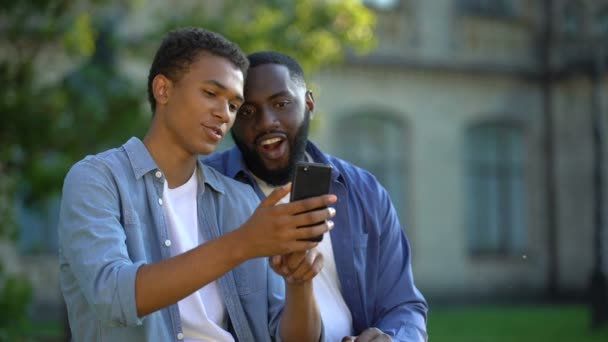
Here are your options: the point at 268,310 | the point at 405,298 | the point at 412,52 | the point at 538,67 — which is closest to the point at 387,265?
the point at 405,298

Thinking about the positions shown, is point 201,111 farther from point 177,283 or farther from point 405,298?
point 405,298

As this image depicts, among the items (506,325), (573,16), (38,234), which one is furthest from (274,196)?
(573,16)

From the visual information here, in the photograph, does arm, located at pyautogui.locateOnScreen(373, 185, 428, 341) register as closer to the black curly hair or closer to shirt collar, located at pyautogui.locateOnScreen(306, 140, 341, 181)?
shirt collar, located at pyautogui.locateOnScreen(306, 140, 341, 181)

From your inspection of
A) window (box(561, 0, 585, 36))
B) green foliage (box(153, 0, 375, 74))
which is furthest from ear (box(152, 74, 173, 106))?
window (box(561, 0, 585, 36))

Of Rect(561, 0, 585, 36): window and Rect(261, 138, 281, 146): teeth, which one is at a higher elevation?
Rect(561, 0, 585, 36): window

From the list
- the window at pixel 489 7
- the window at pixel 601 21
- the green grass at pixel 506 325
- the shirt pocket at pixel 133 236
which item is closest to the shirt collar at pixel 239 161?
the shirt pocket at pixel 133 236

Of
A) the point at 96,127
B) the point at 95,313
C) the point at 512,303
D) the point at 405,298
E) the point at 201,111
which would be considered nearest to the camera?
the point at 95,313

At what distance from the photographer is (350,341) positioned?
3.31 m

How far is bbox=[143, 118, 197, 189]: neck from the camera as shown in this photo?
2994 mm

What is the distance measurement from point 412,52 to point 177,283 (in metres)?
16.0

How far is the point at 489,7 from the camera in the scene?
62.7 feet

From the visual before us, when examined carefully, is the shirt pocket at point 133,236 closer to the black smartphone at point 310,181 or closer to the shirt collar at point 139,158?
the shirt collar at point 139,158

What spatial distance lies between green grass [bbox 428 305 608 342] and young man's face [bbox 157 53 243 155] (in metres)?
8.97

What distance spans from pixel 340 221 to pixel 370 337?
20.1 inches
